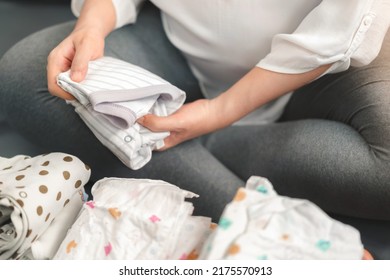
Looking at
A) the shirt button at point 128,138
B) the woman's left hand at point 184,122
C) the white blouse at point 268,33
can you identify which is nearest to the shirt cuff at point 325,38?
the white blouse at point 268,33

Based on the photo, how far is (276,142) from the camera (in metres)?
0.77

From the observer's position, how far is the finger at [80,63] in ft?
2.07

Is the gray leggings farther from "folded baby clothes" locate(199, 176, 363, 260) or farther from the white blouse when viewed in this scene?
"folded baby clothes" locate(199, 176, 363, 260)

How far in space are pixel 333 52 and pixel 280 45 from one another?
0.26ft

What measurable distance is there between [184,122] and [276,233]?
279 millimetres

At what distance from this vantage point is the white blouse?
2.14ft

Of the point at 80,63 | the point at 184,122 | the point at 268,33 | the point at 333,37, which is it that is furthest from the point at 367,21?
the point at 80,63

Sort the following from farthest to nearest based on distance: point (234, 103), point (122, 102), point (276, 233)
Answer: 1. point (234, 103)
2. point (122, 102)
3. point (276, 233)

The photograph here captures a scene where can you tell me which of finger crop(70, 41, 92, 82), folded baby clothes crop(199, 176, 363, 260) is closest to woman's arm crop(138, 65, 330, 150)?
finger crop(70, 41, 92, 82)

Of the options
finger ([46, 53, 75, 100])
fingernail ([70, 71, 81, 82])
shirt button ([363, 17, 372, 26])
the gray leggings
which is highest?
shirt button ([363, 17, 372, 26])

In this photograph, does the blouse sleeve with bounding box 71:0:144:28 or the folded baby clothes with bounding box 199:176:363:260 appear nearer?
the folded baby clothes with bounding box 199:176:363:260

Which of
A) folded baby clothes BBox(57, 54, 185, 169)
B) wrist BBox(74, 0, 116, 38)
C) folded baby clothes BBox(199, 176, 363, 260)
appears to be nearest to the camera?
folded baby clothes BBox(199, 176, 363, 260)

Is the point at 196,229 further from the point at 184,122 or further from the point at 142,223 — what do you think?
the point at 184,122

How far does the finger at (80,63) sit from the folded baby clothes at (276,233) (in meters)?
0.30
